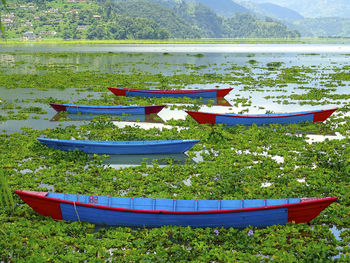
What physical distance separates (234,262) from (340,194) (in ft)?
18.7

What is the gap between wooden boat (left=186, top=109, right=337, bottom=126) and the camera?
73.0 feet

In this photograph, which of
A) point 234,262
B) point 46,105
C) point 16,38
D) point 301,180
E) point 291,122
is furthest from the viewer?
point 16,38

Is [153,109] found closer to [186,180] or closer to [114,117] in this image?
[114,117]

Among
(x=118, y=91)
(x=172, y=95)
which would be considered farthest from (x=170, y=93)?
(x=118, y=91)

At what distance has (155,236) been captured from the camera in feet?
34.6

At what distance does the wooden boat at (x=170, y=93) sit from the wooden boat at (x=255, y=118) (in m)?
9.86

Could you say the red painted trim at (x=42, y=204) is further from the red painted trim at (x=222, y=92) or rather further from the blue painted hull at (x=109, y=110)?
the red painted trim at (x=222, y=92)

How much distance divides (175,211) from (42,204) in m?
3.95

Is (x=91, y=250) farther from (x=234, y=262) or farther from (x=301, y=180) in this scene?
(x=301, y=180)

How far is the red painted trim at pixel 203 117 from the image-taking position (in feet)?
73.5

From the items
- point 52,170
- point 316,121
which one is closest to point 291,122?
point 316,121

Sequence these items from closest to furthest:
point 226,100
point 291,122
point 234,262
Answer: point 234,262 < point 291,122 < point 226,100

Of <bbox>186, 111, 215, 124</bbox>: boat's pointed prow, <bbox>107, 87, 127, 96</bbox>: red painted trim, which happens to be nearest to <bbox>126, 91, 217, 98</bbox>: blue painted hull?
<bbox>107, 87, 127, 96</bbox>: red painted trim

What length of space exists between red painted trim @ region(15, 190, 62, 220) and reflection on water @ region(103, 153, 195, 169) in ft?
17.1
